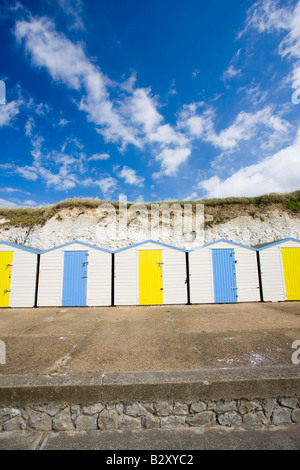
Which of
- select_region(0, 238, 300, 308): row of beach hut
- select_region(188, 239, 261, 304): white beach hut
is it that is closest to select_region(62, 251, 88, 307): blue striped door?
select_region(0, 238, 300, 308): row of beach hut

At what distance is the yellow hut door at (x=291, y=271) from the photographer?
372 inches

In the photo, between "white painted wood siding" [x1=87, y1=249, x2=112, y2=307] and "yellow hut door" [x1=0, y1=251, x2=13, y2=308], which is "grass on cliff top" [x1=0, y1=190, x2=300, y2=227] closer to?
"yellow hut door" [x1=0, y1=251, x2=13, y2=308]

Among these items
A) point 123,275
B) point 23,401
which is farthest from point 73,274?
point 23,401

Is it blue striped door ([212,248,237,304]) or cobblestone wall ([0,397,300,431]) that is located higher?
blue striped door ([212,248,237,304])

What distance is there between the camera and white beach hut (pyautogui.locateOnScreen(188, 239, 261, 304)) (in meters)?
9.23

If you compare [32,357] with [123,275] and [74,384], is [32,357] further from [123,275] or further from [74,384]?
[123,275]

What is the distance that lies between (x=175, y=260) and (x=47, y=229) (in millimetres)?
11132

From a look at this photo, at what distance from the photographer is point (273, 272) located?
9539mm

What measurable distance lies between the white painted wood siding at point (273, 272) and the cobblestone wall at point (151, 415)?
7612mm

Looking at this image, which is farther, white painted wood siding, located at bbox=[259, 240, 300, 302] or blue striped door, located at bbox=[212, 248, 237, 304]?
white painted wood siding, located at bbox=[259, 240, 300, 302]

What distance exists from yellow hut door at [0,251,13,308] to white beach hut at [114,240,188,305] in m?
4.46

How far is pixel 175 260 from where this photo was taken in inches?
369
